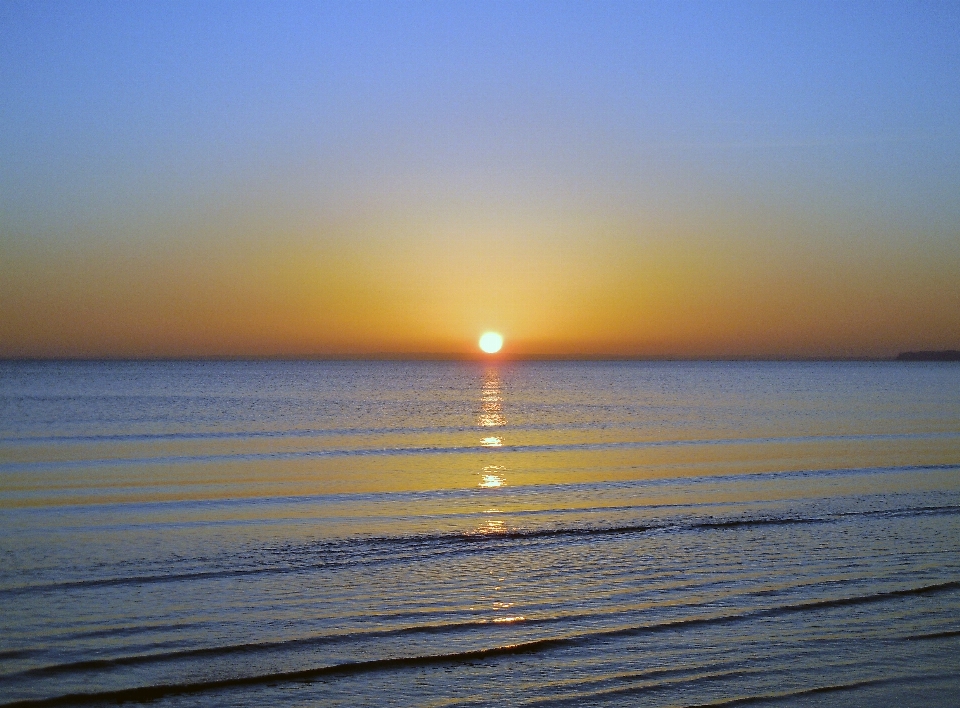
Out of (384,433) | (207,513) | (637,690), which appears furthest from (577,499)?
(384,433)

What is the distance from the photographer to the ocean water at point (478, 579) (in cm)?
894

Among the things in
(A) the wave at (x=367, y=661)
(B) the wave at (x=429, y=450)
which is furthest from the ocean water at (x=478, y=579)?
(B) the wave at (x=429, y=450)

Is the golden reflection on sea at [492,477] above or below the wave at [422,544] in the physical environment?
below

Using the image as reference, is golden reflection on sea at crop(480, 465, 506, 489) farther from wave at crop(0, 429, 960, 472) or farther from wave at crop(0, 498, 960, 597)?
wave at crop(0, 498, 960, 597)

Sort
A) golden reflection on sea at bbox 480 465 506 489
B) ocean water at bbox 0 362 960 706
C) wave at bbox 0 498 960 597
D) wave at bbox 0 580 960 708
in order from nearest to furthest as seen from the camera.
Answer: wave at bbox 0 580 960 708
ocean water at bbox 0 362 960 706
wave at bbox 0 498 960 597
golden reflection on sea at bbox 480 465 506 489

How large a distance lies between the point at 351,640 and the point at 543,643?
6.94ft

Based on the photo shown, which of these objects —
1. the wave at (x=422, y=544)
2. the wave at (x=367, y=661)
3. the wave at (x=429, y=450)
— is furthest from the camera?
the wave at (x=429, y=450)

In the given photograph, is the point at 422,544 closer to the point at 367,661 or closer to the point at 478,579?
the point at 478,579

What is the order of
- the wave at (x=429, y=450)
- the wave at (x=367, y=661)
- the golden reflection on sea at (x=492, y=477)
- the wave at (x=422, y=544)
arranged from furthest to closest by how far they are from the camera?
1. the wave at (x=429, y=450)
2. the golden reflection on sea at (x=492, y=477)
3. the wave at (x=422, y=544)
4. the wave at (x=367, y=661)

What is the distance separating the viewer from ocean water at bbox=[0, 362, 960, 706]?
29.3 feet

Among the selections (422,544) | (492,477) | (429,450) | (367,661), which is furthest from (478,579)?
(429,450)

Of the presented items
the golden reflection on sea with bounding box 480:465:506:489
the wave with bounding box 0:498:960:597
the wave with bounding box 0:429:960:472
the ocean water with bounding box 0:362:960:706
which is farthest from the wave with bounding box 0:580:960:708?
the wave with bounding box 0:429:960:472

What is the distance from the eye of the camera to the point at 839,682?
8.88m

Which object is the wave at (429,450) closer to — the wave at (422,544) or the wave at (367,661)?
the wave at (422,544)
